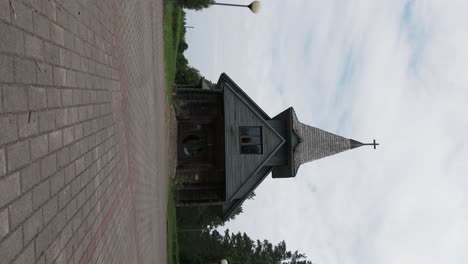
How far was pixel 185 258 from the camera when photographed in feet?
140

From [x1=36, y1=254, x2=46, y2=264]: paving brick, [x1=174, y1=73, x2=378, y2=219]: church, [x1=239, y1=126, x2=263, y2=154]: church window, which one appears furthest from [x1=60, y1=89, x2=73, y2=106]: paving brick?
[x1=239, y1=126, x2=263, y2=154]: church window

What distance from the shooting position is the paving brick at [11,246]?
2508 millimetres

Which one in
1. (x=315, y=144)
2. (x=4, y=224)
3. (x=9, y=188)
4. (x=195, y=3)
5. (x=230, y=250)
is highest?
(x=195, y=3)

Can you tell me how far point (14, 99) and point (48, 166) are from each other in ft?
2.58

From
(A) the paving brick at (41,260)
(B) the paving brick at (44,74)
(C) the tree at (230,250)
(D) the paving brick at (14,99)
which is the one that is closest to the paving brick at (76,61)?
(B) the paving brick at (44,74)

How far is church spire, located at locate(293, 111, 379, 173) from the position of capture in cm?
2564

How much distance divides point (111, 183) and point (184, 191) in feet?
63.9

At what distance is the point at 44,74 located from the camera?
3.32 metres

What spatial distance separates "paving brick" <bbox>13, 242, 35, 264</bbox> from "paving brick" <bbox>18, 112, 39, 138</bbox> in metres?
0.77

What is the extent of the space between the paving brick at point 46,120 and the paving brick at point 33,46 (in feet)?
1.43

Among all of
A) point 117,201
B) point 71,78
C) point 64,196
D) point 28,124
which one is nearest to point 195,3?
point 117,201

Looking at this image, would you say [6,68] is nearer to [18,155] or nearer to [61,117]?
[18,155]

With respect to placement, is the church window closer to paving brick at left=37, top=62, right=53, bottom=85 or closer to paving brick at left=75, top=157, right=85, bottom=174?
paving brick at left=75, top=157, right=85, bottom=174

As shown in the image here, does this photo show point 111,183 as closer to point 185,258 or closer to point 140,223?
point 140,223
